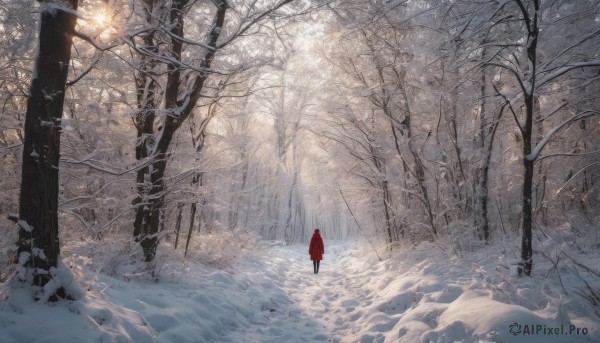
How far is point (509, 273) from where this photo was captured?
442cm

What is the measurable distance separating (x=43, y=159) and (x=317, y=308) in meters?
5.65

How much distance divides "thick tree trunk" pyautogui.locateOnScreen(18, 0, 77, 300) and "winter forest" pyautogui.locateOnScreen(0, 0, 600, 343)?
15 millimetres

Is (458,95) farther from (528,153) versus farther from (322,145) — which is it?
(322,145)

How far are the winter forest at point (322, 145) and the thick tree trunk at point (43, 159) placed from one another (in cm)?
2

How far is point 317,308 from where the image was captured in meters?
6.73

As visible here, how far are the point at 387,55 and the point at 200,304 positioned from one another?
7617 millimetres

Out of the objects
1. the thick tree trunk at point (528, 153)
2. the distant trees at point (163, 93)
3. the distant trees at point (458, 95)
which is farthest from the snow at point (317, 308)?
the distant trees at point (163, 93)

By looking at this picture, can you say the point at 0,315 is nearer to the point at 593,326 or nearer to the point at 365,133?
the point at 593,326

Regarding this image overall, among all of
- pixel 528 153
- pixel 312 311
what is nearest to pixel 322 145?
pixel 312 311

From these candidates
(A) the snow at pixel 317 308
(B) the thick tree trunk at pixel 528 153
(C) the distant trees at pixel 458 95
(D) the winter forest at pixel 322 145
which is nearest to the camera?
(A) the snow at pixel 317 308

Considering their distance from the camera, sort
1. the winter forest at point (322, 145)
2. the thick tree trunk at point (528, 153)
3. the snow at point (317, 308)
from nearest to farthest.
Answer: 1. the snow at point (317, 308)
2. the winter forest at point (322, 145)
3. the thick tree trunk at point (528, 153)

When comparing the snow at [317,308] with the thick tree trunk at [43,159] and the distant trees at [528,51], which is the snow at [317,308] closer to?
the thick tree trunk at [43,159]

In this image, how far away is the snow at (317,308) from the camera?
297cm

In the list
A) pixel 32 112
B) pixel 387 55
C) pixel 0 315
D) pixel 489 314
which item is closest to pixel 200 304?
pixel 0 315
